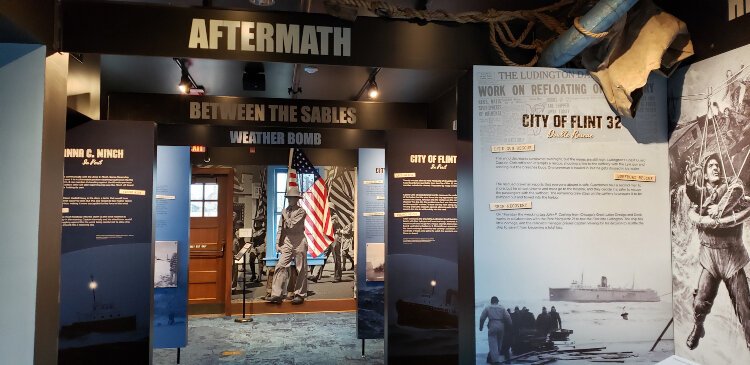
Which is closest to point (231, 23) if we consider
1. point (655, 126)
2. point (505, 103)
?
point (505, 103)

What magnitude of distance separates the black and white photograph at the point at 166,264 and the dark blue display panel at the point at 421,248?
2.41 meters

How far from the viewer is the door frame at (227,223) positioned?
8.64 m

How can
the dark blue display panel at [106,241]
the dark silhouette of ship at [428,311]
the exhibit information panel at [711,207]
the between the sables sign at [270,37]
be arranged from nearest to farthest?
the exhibit information panel at [711,207], the between the sables sign at [270,37], the dark blue display panel at [106,241], the dark silhouette of ship at [428,311]

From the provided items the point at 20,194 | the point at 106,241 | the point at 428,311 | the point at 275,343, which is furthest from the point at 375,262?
the point at 20,194

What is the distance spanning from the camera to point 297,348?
6539 mm

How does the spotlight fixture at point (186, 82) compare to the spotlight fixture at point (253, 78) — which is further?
the spotlight fixture at point (253, 78)

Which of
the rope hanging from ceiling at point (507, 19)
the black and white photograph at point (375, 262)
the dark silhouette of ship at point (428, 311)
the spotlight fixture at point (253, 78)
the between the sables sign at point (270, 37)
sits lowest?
the dark silhouette of ship at point (428, 311)

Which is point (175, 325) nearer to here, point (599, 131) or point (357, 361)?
point (357, 361)

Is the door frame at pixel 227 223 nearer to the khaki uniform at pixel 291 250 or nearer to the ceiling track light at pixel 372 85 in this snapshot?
the khaki uniform at pixel 291 250

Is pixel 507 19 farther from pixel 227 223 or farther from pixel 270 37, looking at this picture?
pixel 227 223

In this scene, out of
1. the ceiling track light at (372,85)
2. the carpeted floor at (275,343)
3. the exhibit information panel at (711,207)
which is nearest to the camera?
the exhibit information panel at (711,207)

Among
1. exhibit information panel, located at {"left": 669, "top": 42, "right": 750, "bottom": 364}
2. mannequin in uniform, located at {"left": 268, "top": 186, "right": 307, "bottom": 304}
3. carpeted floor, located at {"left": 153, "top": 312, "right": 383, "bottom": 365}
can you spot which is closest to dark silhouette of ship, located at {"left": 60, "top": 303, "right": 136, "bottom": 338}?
carpeted floor, located at {"left": 153, "top": 312, "right": 383, "bottom": 365}

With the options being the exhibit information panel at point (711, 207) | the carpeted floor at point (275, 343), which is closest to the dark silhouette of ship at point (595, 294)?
the exhibit information panel at point (711, 207)

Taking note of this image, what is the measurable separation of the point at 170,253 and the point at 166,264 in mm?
124
